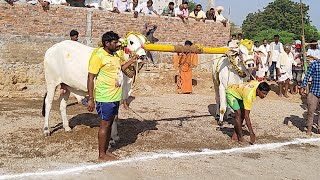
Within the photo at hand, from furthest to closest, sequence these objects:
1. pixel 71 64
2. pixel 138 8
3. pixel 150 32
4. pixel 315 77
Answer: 1. pixel 138 8
2. pixel 150 32
3. pixel 315 77
4. pixel 71 64

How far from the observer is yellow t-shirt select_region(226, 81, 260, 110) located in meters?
7.69

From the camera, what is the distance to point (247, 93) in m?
7.71

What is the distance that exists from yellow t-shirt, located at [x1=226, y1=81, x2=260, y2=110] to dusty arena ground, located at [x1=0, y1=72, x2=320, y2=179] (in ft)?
2.87

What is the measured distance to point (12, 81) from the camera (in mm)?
13672

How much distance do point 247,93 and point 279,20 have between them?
3922 centimetres

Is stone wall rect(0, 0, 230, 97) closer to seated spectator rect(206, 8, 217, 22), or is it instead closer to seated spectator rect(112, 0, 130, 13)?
seated spectator rect(112, 0, 130, 13)

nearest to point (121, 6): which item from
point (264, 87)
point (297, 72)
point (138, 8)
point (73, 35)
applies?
point (138, 8)

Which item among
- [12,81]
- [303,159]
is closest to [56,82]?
[303,159]

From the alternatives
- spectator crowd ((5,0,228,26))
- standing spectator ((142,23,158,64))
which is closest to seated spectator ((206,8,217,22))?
spectator crowd ((5,0,228,26))

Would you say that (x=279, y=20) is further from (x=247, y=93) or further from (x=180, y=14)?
(x=247, y=93)

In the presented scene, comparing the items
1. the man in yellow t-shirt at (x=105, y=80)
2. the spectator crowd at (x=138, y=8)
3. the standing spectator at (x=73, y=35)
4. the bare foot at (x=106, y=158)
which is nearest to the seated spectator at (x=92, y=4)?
the spectator crowd at (x=138, y=8)

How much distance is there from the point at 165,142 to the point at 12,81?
7.46 m

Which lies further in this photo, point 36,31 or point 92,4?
point 92,4

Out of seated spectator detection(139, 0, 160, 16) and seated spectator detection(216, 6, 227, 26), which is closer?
seated spectator detection(139, 0, 160, 16)
